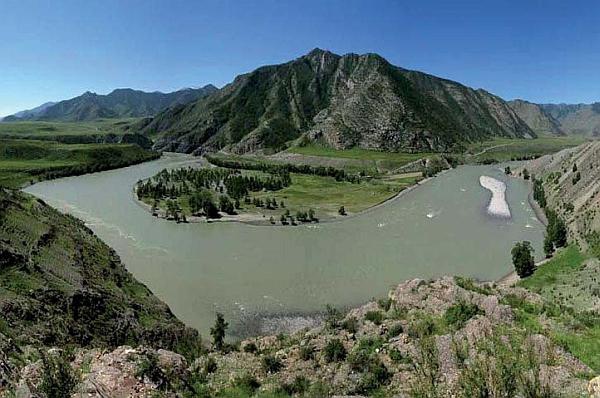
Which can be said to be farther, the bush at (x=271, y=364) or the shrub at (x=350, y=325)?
the shrub at (x=350, y=325)

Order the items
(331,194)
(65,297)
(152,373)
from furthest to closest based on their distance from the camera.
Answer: (331,194) < (65,297) < (152,373)

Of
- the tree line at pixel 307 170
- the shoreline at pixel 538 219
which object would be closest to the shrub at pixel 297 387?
the shoreline at pixel 538 219

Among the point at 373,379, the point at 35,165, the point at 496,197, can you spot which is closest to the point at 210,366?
the point at 373,379

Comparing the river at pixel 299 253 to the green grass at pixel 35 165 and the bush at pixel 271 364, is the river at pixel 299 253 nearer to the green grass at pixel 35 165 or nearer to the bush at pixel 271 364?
the bush at pixel 271 364

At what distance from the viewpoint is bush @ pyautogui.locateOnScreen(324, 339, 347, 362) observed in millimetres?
25094

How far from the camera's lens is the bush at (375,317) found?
95.4ft

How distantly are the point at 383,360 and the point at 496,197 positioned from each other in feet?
340

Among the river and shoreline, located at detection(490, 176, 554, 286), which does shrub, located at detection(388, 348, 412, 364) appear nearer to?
the river

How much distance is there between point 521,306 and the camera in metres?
29.2

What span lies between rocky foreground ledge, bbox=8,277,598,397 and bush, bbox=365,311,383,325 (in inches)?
2.7

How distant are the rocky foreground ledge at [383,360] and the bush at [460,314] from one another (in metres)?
0.06

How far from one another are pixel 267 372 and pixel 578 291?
32.7m

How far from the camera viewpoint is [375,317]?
96.8 feet

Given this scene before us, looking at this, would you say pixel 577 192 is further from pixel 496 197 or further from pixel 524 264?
pixel 524 264
